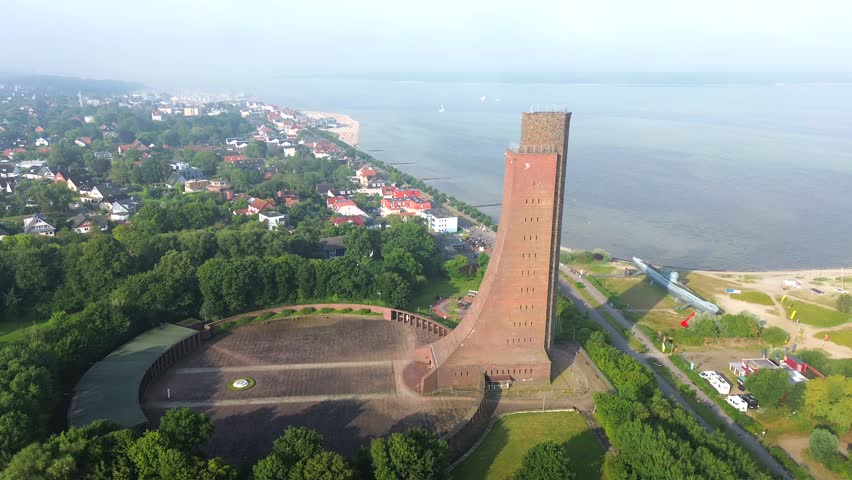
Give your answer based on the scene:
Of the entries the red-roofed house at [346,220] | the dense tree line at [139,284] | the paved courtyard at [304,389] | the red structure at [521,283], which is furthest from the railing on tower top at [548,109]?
the red-roofed house at [346,220]

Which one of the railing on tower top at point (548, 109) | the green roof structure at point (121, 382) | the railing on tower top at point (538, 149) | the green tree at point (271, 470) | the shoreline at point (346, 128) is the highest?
the railing on tower top at point (548, 109)

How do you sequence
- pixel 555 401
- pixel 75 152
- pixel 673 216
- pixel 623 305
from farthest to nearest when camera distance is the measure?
pixel 75 152 < pixel 673 216 < pixel 623 305 < pixel 555 401

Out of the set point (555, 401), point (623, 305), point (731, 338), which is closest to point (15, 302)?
point (555, 401)

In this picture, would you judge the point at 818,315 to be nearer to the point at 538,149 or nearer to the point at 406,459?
the point at 538,149

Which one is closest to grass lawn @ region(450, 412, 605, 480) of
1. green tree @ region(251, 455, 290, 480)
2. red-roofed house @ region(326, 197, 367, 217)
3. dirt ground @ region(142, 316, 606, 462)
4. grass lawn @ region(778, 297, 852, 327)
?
dirt ground @ region(142, 316, 606, 462)

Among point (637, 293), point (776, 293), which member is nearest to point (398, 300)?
point (637, 293)

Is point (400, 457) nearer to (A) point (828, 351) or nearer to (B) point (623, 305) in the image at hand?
(B) point (623, 305)

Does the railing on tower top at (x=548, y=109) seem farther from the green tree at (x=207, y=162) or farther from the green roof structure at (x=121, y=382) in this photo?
the green tree at (x=207, y=162)
